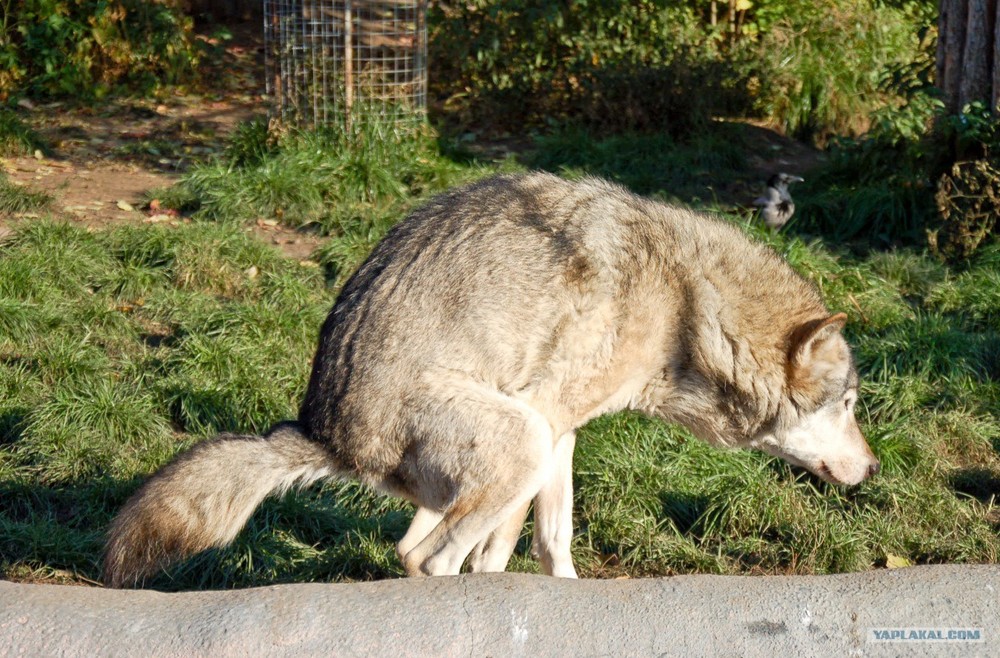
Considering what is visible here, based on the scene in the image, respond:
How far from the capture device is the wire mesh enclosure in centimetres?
990

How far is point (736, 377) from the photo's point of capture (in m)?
4.71

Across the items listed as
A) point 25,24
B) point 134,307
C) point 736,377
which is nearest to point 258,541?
point 736,377

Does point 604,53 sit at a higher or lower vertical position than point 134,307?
higher

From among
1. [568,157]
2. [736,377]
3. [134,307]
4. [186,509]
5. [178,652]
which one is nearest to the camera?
[178,652]

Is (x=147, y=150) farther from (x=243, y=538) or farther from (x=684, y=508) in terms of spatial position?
(x=684, y=508)

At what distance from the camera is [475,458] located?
4.16 metres

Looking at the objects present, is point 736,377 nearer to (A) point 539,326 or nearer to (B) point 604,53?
(A) point 539,326

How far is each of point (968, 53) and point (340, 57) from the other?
4.97 m

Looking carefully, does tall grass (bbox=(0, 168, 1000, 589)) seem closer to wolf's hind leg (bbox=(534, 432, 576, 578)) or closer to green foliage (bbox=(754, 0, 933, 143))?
wolf's hind leg (bbox=(534, 432, 576, 578))

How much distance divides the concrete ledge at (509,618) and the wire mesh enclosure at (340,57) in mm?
6827

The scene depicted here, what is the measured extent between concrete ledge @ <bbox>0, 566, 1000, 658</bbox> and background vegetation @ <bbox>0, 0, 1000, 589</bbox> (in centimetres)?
154

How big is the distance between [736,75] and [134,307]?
6662 mm

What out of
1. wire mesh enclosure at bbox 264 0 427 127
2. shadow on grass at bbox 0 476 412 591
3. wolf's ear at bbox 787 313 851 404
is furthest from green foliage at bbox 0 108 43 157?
wolf's ear at bbox 787 313 851 404

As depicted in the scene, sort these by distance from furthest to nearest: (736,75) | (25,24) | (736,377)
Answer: (25,24) < (736,75) < (736,377)
